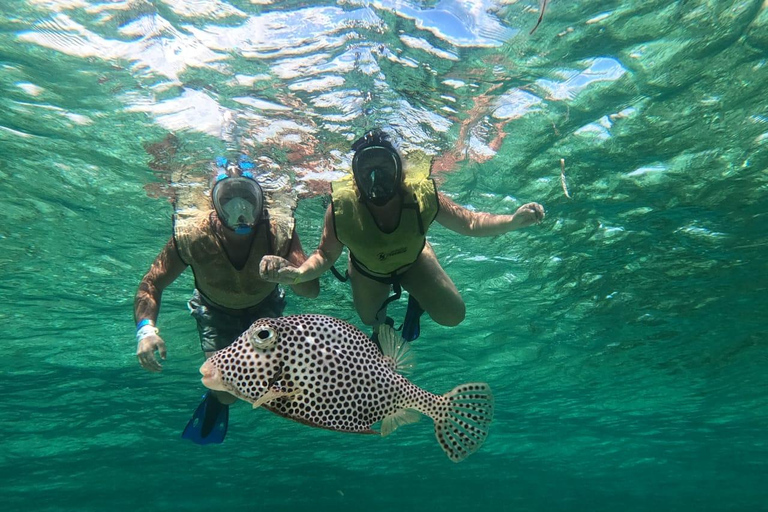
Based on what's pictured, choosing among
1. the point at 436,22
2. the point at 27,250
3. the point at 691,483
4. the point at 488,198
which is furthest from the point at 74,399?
the point at 691,483

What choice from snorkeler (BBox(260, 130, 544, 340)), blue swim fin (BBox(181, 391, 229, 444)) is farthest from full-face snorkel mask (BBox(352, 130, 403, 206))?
blue swim fin (BBox(181, 391, 229, 444))

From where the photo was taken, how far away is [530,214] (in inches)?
200

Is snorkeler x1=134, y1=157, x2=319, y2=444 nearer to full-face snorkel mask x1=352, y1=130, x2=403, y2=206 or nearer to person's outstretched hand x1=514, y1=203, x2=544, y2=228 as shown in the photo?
full-face snorkel mask x1=352, y1=130, x2=403, y2=206

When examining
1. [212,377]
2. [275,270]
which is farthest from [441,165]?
[212,377]

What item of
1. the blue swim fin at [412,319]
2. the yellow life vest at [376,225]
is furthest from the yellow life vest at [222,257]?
the blue swim fin at [412,319]

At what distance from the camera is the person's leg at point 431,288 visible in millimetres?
6850

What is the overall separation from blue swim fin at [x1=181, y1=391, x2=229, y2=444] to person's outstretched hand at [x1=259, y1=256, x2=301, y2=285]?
323cm

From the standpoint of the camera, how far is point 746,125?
9586 millimetres

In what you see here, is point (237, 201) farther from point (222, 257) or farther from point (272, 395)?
point (272, 395)

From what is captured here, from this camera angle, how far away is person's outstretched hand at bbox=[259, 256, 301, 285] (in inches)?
170

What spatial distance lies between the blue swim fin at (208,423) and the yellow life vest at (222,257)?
1.55 meters

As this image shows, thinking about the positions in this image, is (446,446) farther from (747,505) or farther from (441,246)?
(747,505)

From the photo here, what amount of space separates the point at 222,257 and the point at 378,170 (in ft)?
8.99

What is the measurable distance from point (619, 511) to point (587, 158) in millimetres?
88228
